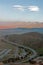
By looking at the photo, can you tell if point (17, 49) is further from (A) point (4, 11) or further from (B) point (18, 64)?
(A) point (4, 11)

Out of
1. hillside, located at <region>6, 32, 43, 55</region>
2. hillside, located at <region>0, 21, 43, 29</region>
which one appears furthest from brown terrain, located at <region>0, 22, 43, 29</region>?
hillside, located at <region>6, 32, 43, 55</region>

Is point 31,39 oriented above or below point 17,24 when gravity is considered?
below

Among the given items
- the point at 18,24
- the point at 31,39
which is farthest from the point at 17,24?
the point at 31,39

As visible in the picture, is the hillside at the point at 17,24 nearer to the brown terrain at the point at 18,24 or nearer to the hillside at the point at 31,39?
the brown terrain at the point at 18,24

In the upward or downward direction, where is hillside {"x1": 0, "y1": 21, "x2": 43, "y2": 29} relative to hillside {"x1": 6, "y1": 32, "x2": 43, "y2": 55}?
upward

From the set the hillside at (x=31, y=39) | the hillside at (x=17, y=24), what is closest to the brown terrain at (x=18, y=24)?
the hillside at (x=17, y=24)

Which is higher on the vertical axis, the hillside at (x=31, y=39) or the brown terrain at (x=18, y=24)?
the brown terrain at (x=18, y=24)

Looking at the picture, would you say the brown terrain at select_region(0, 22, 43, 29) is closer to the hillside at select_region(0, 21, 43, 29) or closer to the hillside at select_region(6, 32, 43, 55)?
the hillside at select_region(0, 21, 43, 29)

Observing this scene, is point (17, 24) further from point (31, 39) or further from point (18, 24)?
point (31, 39)
